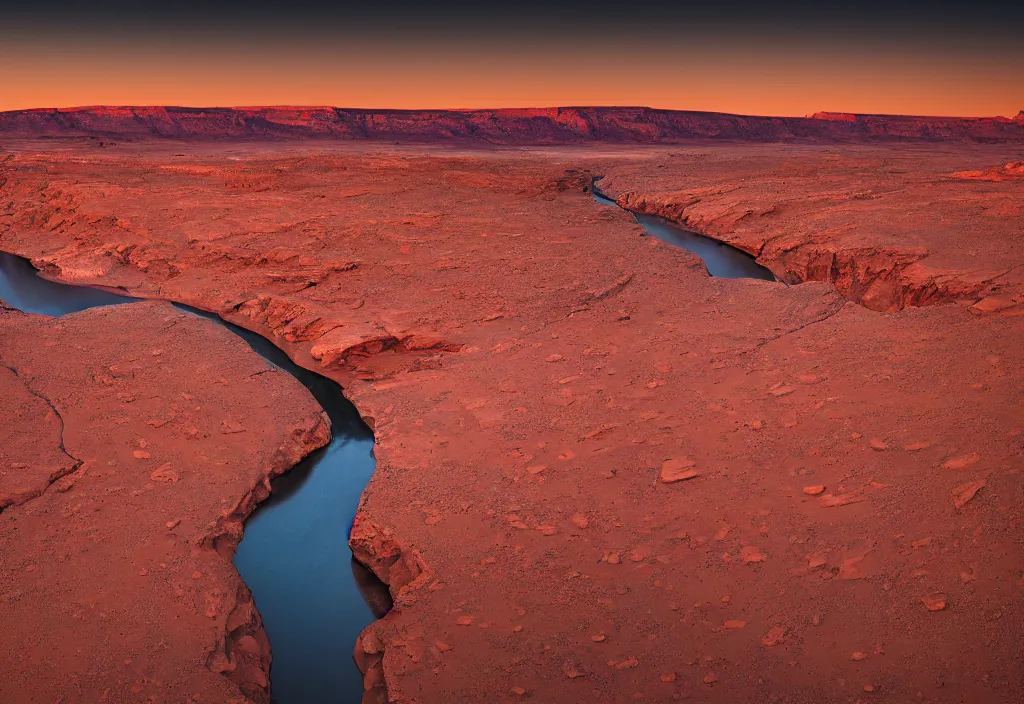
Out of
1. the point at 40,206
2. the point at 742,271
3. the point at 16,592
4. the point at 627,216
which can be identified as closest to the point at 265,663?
the point at 16,592

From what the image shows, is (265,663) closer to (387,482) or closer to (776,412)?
(387,482)

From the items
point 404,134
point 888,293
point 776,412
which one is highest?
point 404,134

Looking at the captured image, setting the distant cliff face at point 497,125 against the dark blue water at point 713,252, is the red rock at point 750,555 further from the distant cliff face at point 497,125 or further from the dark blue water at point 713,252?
the distant cliff face at point 497,125

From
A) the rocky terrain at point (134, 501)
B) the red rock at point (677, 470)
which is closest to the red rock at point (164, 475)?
the rocky terrain at point (134, 501)

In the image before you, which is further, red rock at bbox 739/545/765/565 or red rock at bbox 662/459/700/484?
red rock at bbox 662/459/700/484

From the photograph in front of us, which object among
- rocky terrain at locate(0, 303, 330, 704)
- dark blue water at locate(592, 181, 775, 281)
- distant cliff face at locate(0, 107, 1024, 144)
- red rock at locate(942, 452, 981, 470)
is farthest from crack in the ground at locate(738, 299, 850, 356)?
distant cliff face at locate(0, 107, 1024, 144)

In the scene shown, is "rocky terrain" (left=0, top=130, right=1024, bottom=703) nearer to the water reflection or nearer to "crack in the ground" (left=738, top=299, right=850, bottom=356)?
"crack in the ground" (left=738, top=299, right=850, bottom=356)
